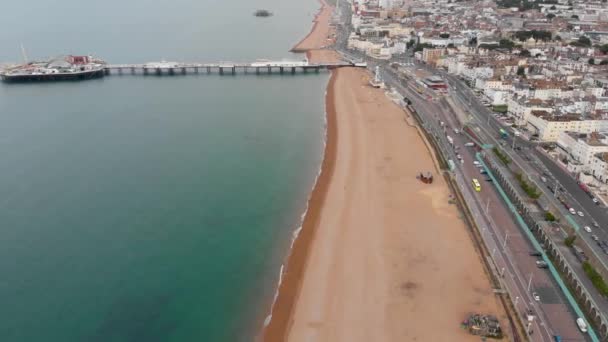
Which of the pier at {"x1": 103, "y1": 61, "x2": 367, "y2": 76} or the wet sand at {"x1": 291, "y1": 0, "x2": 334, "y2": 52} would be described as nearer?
the pier at {"x1": 103, "y1": 61, "x2": 367, "y2": 76}

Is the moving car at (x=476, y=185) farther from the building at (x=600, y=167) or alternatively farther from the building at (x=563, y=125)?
the building at (x=563, y=125)

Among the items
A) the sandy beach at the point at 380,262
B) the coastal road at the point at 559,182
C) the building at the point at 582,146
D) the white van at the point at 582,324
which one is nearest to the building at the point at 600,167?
the building at the point at 582,146

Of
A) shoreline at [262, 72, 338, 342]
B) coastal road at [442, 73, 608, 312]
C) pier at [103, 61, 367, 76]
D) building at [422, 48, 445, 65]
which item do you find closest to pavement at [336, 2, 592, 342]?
coastal road at [442, 73, 608, 312]

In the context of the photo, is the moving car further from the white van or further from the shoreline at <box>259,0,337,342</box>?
the white van

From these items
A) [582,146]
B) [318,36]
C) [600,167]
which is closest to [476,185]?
[600,167]

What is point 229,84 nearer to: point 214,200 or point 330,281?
point 214,200

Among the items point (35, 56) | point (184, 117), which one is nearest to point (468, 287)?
point (184, 117)
